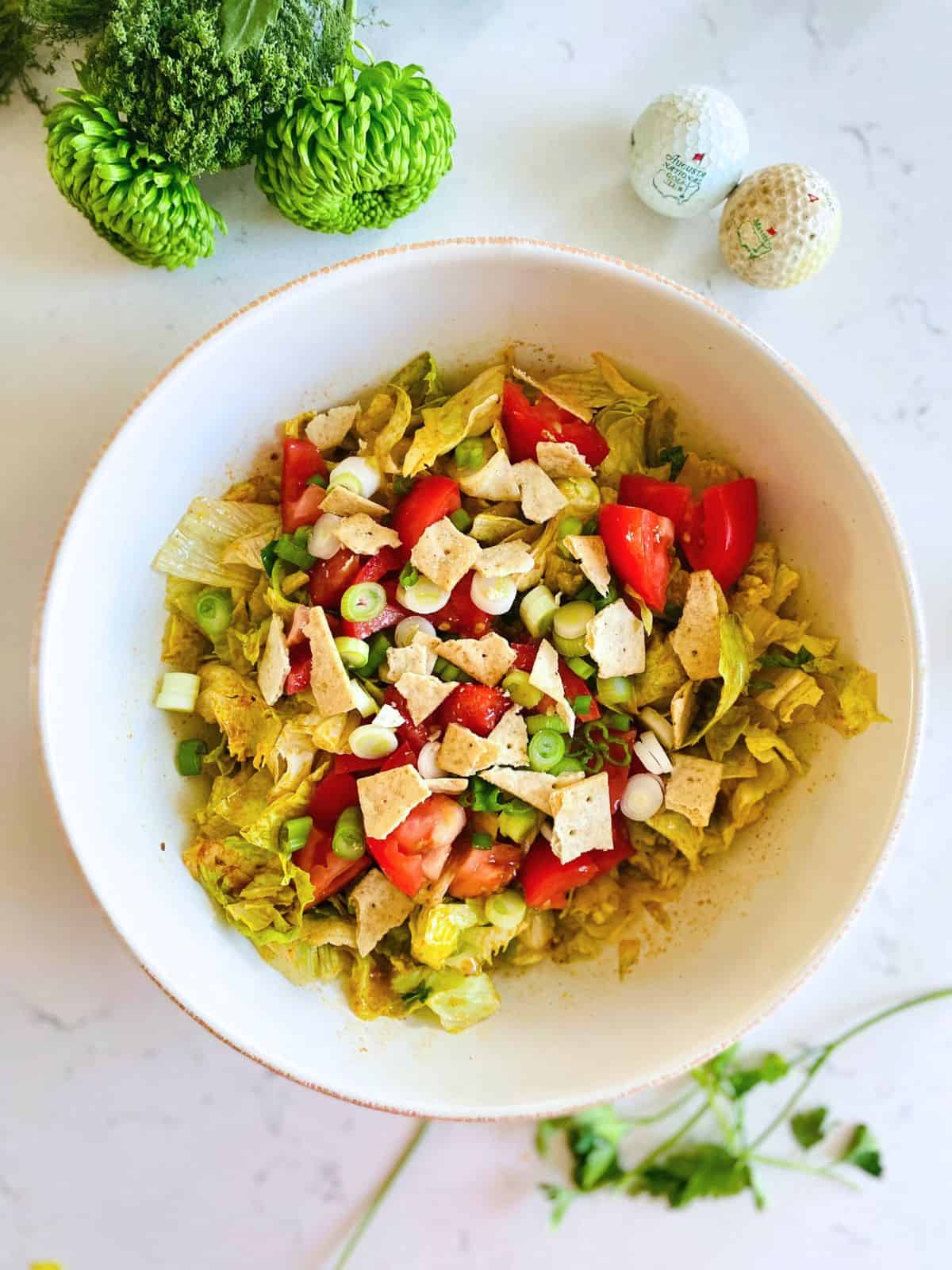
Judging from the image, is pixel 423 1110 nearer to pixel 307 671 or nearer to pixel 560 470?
pixel 307 671

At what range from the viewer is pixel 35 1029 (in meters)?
2.10

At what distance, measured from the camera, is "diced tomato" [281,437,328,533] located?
5.98 ft

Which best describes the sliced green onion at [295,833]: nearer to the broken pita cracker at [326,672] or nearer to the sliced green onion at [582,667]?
the broken pita cracker at [326,672]

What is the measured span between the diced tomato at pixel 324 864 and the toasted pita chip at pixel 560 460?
74 centimetres

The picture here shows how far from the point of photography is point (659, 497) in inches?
70.3

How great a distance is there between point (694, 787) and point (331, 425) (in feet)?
2.91

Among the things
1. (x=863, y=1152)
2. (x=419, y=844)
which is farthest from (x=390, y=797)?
(x=863, y=1152)

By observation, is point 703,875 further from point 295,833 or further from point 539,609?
point 295,833

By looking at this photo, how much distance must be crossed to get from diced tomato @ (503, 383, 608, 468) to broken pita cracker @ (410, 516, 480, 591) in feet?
0.67

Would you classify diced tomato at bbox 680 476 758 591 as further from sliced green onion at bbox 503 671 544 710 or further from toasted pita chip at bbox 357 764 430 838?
toasted pita chip at bbox 357 764 430 838

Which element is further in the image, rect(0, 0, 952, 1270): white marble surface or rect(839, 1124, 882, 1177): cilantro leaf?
rect(839, 1124, 882, 1177): cilantro leaf

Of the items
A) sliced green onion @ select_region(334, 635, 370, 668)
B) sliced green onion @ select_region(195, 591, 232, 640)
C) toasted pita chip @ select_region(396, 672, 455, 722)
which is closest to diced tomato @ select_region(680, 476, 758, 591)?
toasted pita chip @ select_region(396, 672, 455, 722)

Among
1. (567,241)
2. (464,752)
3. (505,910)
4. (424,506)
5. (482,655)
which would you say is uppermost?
(567,241)

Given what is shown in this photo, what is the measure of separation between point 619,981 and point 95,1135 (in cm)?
113
